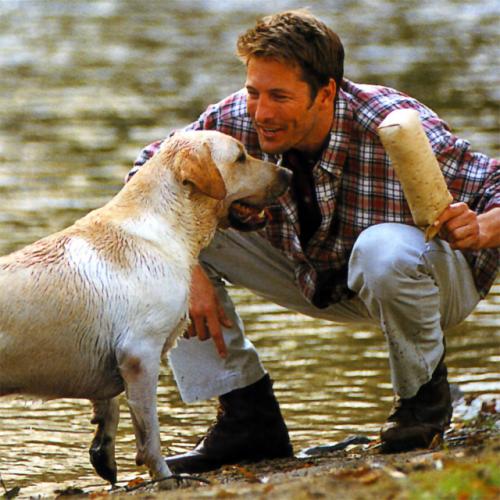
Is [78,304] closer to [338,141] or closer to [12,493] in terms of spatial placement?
[12,493]

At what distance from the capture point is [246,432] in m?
6.55

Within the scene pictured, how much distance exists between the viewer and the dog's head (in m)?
5.73

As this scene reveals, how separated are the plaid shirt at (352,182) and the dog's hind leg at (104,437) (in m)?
1.06

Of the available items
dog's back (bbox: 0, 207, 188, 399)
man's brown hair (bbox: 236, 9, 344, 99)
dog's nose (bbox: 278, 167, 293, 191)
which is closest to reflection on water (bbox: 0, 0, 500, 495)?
dog's back (bbox: 0, 207, 188, 399)

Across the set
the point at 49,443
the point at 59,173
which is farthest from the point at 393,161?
the point at 59,173

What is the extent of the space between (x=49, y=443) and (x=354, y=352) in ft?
6.71

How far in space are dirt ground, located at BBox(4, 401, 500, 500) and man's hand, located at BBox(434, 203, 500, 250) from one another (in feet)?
2.54

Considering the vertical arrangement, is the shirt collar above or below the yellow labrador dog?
above

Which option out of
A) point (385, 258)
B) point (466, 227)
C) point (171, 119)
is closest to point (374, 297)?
point (385, 258)

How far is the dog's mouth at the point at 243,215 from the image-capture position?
602cm

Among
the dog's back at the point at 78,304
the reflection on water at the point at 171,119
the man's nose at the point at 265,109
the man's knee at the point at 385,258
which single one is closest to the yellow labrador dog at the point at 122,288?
the dog's back at the point at 78,304

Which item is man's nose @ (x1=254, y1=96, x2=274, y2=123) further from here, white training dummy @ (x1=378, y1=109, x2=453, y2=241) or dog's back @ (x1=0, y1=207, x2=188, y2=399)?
dog's back @ (x1=0, y1=207, x2=188, y2=399)

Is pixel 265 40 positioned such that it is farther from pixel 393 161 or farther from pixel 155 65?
pixel 155 65

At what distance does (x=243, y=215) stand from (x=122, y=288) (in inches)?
28.6
